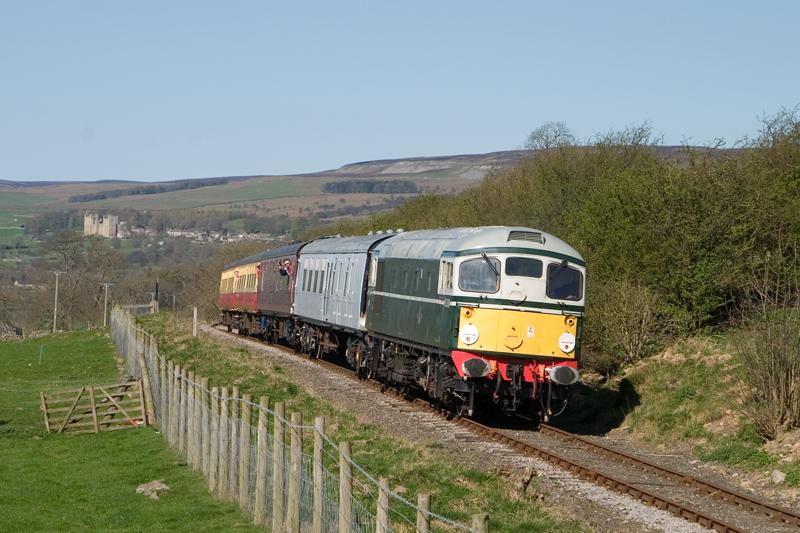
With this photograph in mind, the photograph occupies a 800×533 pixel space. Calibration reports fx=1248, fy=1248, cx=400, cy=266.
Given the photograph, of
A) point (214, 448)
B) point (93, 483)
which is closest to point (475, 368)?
point (214, 448)

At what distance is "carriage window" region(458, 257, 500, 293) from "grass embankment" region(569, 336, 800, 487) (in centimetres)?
409

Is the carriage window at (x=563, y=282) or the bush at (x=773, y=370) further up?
the carriage window at (x=563, y=282)

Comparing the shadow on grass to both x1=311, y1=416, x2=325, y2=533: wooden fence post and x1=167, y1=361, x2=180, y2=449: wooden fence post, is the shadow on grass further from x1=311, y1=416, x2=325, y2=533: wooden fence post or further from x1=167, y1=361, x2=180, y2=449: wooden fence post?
x1=311, y1=416, x2=325, y2=533: wooden fence post

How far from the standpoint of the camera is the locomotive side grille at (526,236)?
23.1 m

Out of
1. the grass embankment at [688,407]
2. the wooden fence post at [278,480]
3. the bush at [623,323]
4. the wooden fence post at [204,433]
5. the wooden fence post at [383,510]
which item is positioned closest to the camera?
the wooden fence post at [383,510]

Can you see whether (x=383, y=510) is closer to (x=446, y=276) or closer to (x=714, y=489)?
(x=714, y=489)

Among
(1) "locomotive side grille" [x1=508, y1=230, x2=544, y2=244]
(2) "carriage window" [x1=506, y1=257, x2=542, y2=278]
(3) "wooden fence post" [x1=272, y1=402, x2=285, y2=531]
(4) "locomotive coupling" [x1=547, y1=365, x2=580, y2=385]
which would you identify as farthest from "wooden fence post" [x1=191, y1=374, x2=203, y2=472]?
(1) "locomotive side grille" [x1=508, y1=230, x2=544, y2=244]

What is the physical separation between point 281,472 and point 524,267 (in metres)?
10.4

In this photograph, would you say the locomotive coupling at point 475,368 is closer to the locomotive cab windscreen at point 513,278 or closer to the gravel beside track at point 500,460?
the gravel beside track at point 500,460

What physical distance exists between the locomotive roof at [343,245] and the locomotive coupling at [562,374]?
9689 mm

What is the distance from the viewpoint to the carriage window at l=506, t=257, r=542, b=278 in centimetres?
2255

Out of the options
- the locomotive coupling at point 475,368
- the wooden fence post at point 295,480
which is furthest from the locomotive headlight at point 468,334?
the wooden fence post at point 295,480

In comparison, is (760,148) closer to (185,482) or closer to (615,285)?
(615,285)

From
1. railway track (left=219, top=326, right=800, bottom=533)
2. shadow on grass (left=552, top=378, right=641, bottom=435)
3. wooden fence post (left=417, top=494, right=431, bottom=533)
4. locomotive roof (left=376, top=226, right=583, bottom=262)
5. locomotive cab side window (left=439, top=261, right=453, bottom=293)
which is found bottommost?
shadow on grass (left=552, top=378, right=641, bottom=435)
